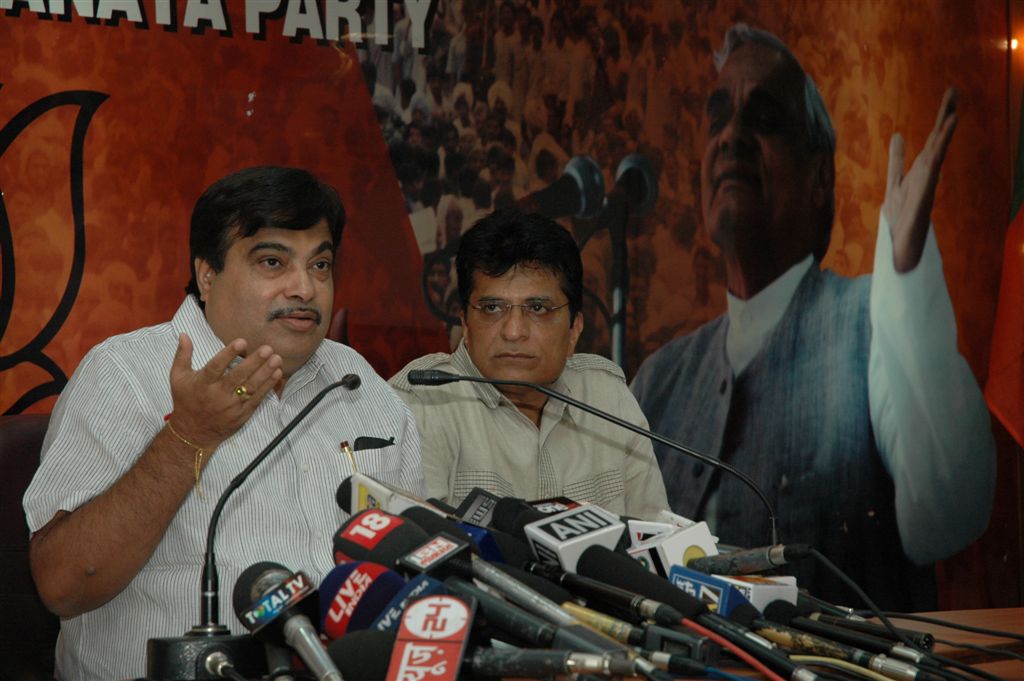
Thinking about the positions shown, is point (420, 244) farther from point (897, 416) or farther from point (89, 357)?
point (897, 416)

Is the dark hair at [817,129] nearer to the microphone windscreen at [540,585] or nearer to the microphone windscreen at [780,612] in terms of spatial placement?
the microphone windscreen at [780,612]

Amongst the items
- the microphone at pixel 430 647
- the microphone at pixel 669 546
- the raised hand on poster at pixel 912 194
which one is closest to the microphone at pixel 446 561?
the microphone at pixel 430 647

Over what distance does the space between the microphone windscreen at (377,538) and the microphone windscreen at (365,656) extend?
4.3 inches

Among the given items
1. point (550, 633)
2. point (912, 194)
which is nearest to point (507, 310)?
point (550, 633)

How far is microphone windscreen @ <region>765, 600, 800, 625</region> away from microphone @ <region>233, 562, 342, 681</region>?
21.7 inches

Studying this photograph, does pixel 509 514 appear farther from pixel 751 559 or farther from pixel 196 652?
pixel 196 652

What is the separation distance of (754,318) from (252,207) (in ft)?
6.92

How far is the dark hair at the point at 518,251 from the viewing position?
2.63 m

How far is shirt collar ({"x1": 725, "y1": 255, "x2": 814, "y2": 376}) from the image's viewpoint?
145 inches

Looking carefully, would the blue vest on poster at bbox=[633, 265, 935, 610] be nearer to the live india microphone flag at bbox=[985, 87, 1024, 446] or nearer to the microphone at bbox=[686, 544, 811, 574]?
the live india microphone flag at bbox=[985, 87, 1024, 446]

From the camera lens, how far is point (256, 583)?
1.11m

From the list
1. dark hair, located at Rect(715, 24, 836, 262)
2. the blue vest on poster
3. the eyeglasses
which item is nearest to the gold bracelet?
the eyeglasses

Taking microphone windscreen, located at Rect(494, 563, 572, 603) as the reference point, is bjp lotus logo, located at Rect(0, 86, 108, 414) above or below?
above

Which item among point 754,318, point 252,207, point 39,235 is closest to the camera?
point 252,207
